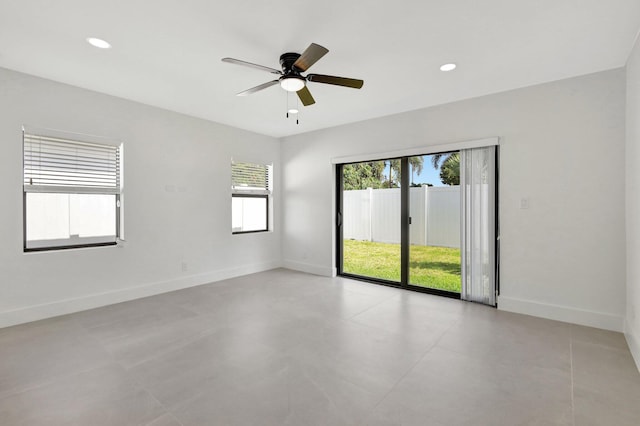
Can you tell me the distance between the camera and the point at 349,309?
3.64 metres

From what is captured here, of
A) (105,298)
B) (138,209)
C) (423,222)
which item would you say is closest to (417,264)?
(423,222)

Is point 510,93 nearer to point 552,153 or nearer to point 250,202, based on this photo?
point 552,153

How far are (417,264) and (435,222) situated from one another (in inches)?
27.8

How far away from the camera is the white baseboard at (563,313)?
9.85 feet

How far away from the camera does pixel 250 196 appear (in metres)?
5.66

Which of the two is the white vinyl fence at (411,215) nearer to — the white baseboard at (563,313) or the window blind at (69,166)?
the white baseboard at (563,313)

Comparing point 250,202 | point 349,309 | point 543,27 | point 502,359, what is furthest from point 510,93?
point 250,202

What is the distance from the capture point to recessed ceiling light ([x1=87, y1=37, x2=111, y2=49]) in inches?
99.0

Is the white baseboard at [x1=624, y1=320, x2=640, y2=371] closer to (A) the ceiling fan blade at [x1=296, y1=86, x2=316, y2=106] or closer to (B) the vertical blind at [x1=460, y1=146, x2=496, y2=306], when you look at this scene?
(B) the vertical blind at [x1=460, y1=146, x2=496, y2=306]

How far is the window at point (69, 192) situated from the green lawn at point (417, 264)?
150 inches

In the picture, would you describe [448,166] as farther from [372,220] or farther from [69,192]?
[69,192]

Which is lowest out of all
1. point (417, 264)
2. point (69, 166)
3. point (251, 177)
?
point (417, 264)

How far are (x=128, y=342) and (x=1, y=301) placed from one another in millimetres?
1581

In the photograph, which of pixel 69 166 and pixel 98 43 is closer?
pixel 98 43
